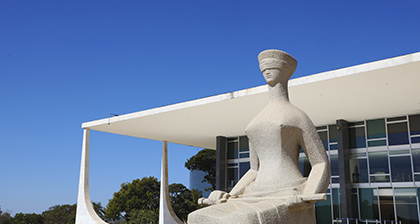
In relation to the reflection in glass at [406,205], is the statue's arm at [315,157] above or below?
above

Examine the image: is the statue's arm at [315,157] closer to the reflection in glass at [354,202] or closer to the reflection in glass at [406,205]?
the reflection in glass at [406,205]

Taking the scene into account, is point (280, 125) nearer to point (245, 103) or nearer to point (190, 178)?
point (245, 103)

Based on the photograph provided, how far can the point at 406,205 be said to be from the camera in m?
16.2

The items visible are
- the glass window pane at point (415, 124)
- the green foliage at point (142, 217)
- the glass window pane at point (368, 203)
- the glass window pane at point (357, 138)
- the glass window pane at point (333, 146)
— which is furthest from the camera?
the green foliage at point (142, 217)

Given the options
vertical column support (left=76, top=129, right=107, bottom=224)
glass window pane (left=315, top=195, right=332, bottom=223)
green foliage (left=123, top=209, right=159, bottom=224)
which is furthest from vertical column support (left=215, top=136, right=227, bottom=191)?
green foliage (left=123, top=209, right=159, bottom=224)

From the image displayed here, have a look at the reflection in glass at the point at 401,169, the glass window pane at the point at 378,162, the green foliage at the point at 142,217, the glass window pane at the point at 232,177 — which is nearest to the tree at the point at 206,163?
the green foliage at the point at 142,217

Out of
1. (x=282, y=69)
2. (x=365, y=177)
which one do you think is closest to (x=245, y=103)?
(x=365, y=177)

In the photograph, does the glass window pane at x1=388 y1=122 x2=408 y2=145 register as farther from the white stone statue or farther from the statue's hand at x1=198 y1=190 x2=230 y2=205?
the statue's hand at x1=198 y1=190 x2=230 y2=205

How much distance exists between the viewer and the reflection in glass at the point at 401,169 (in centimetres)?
1634

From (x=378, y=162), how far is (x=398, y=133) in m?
1.47

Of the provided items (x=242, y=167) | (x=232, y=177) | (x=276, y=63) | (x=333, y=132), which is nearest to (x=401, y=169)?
(x=333, y=132)

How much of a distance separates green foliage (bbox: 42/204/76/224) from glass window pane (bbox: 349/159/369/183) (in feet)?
63.3

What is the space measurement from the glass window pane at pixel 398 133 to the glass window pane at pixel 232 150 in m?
7.92

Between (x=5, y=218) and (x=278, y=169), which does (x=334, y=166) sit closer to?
(x=278, y=169)
